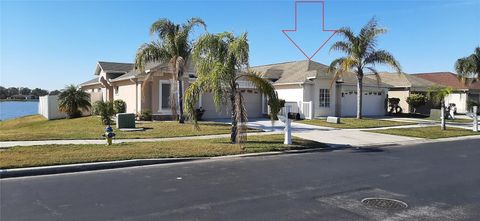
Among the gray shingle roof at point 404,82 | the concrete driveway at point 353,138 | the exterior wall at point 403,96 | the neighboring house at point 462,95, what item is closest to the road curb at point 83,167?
the concrete driveway at point 353,138

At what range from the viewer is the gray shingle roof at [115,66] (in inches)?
1110

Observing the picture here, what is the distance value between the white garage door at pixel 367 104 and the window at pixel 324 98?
2275 millimetres

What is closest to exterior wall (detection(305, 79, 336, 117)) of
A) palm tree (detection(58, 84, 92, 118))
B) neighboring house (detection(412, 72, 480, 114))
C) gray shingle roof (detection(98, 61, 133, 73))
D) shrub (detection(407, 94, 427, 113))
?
shrub (detection(407, 94, 427, 113))

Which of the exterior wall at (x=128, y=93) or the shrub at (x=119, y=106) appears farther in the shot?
the shrub at (x=119, y=106)

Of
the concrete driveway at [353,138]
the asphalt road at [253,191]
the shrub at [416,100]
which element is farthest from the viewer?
the shrub at [416,100]

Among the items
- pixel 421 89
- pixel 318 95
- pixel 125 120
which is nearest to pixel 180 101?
pixel 125 120

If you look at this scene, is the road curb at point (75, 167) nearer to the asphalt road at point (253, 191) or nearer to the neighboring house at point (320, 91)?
the asphalt road at point (253, 191)

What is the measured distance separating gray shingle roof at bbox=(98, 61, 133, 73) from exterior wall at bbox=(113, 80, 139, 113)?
1.98m

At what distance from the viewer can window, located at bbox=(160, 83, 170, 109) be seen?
22797 millimetres

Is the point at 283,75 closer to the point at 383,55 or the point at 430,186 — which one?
the point at 383,55

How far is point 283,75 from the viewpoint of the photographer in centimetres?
3017

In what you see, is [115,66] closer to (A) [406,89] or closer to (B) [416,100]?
(B) [416,100]

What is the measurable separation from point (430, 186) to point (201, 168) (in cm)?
499

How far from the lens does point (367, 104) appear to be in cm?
3088
